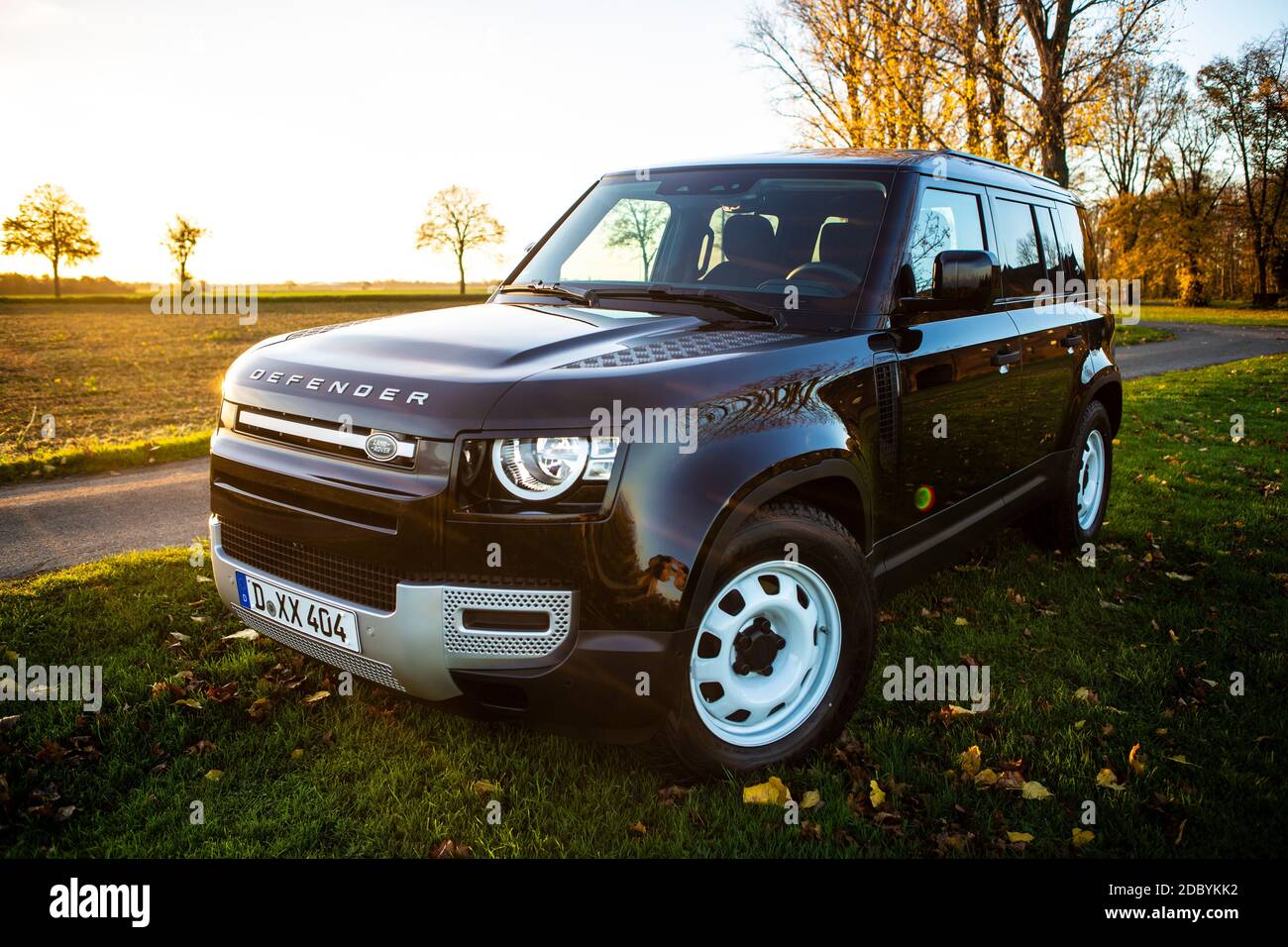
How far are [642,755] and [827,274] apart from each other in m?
1.99

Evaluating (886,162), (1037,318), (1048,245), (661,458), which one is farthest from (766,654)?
(1048,245)

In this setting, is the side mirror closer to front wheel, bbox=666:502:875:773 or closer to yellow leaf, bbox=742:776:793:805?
front wheel, bbox=666:502:875:773

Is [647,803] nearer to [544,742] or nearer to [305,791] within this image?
[544,742]

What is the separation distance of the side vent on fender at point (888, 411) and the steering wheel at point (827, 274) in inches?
14.0

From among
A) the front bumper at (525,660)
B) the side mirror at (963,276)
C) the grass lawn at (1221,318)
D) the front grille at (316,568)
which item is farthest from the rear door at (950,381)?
the grass lawn at (1221,318)

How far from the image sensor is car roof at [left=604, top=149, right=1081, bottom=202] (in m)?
3.81

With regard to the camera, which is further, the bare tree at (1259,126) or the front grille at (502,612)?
the bare tree at (1259,126)

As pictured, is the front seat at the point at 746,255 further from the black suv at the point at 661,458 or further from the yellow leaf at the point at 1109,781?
the yellow leaf at the point at 1109,781

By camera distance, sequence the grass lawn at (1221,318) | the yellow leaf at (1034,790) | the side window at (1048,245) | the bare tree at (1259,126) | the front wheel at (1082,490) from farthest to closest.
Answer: the bare tree at (1259,126)
the grass lawn at (1221,318)
the front wheel at (1082,490)
the side window at (1048,245)
the yellow leaf at (1034,790)

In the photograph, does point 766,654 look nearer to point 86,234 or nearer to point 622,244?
point 622,244

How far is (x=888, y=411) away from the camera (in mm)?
3367

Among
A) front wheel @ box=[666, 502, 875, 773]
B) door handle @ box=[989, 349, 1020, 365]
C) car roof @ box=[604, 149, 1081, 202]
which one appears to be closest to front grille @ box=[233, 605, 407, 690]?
front wheel @ box=[666, 502, 875, 773]

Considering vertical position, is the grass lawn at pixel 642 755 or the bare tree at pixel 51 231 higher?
the bare tree at pixel 51 231

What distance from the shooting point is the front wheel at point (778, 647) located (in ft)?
9.16
